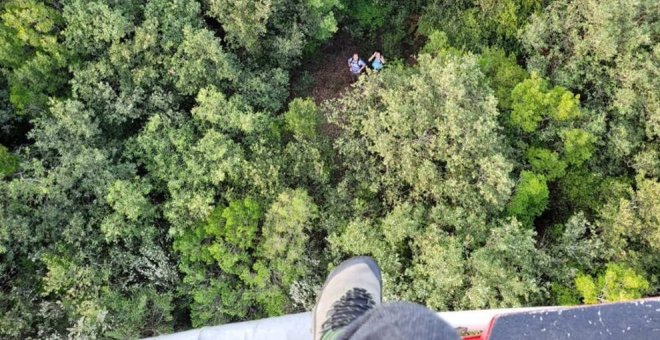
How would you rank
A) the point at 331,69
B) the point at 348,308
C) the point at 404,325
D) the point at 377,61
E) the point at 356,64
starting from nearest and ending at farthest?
the point at 404,325
the point at 348,308
the point at 377,61
the point at 356,64
the point at 331,69

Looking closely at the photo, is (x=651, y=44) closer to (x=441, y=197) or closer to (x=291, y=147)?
(x=441, y=197)

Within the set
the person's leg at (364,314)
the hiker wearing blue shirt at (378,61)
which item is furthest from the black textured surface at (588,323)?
the hiker wearing blue shirt at (378,61)

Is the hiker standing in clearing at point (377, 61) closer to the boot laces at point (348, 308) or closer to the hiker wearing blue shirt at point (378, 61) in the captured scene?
the hiker wearing blue shirt at point (378, 61)

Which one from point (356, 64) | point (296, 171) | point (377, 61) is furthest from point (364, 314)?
point (356, 64)

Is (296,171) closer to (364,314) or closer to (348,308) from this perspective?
(348,308)

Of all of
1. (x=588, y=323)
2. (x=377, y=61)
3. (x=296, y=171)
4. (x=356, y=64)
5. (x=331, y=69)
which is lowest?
(x=588, y=323)

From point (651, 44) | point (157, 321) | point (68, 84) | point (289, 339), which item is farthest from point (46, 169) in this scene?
point (651, 44)
